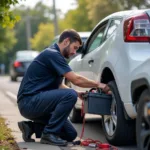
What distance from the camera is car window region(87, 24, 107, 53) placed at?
720 centimetres

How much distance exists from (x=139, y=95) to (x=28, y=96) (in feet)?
4.99

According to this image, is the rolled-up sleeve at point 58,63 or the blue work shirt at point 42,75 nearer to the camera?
the rolled-up sleeve at point 58,63

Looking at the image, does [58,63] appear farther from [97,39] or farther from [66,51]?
[97,39]

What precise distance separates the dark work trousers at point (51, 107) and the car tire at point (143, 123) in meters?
1.13

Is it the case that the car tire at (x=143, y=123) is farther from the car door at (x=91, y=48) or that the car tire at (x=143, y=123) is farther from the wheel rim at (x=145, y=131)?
the car door at (x=91, y=48)

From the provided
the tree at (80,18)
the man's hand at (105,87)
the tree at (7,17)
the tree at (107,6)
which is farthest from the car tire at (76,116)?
the tree at (80,18)

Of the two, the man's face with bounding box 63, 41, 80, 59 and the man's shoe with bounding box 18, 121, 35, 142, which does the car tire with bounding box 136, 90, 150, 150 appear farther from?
the man's shoe with bounding box 18, 121, 35, 142

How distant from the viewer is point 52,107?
6.19 m

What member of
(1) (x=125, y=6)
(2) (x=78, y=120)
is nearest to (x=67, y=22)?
(1) (x=125, y=6)

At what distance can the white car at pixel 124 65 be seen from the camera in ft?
18.3

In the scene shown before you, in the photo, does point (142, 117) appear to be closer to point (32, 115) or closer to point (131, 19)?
point (131, 19)

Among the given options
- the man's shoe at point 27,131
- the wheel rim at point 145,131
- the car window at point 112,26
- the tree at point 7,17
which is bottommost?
the man's shoe at point 27,131

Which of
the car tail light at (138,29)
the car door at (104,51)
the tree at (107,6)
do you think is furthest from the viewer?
the tree at (107,6)

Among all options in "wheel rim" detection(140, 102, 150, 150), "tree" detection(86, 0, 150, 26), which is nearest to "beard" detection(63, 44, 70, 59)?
"wheel rim" detection(140, 102, 150, 150)
